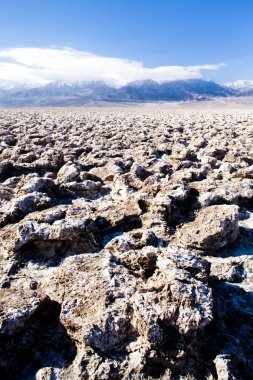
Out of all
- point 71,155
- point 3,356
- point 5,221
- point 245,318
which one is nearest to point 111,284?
point 3,356

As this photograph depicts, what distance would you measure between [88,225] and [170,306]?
213 centimetres

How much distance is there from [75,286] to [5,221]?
2541 mm

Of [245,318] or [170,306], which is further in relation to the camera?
[245,318]

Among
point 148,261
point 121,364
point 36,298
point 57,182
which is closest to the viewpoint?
point 121,364

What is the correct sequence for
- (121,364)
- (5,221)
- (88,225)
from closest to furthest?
(121,364) < (88,225) < (5,221)

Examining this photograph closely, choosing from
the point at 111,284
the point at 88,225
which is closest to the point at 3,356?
the point at 111,284

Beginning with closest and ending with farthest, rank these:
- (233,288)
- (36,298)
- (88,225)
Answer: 1. (36,298)
2. (233,288)
3. (88,225)

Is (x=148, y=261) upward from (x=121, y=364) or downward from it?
upward

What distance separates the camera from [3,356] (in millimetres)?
2926

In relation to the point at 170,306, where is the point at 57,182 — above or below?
below

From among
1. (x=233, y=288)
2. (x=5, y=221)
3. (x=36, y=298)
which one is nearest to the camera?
(x=36, y=298)

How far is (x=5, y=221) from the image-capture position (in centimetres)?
543

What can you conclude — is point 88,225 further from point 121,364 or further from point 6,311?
point 121,364

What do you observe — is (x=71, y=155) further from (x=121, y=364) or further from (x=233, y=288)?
(x=121, y=364)
